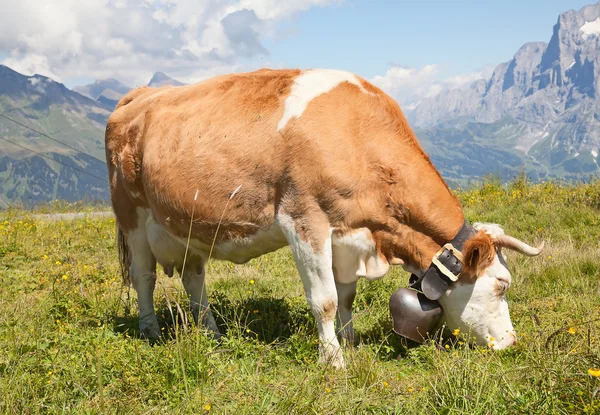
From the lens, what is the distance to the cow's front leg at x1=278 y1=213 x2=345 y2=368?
5066mm

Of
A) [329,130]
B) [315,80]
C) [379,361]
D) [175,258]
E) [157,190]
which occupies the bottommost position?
[379,361]

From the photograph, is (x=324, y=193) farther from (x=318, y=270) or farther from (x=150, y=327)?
(x=150, y=327)

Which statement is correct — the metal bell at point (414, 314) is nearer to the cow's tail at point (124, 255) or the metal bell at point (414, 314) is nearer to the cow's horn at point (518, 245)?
the cow's horn at point (518, 245)

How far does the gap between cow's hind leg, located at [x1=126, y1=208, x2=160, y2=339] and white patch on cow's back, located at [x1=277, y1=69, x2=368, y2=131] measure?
7.88ft

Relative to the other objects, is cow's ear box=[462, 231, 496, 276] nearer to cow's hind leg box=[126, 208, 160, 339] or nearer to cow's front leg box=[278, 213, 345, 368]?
cow's front leg box=[278, 213, 345, 368]

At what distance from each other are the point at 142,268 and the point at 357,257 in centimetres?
292

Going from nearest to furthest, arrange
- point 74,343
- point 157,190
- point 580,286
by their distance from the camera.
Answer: point 74,343 < point 157,190 < point 580,286

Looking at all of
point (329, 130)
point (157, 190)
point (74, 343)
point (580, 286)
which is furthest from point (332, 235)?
point (580, 286)

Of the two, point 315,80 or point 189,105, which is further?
point 189,105

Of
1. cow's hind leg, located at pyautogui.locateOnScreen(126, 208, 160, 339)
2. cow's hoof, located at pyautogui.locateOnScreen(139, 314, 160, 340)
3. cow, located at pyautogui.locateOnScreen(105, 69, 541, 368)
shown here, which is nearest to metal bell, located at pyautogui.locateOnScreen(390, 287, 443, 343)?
cow, located at pyautogui.locateOnScreen(105, 69, 541, 368)

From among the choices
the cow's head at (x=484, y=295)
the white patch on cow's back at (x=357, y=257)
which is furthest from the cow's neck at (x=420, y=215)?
A: the cow's head at (x=484, y=295)

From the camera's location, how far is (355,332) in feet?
20.2

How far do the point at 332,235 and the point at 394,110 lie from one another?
142 cm

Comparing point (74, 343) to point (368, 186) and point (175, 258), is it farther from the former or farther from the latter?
point (368, 186)
